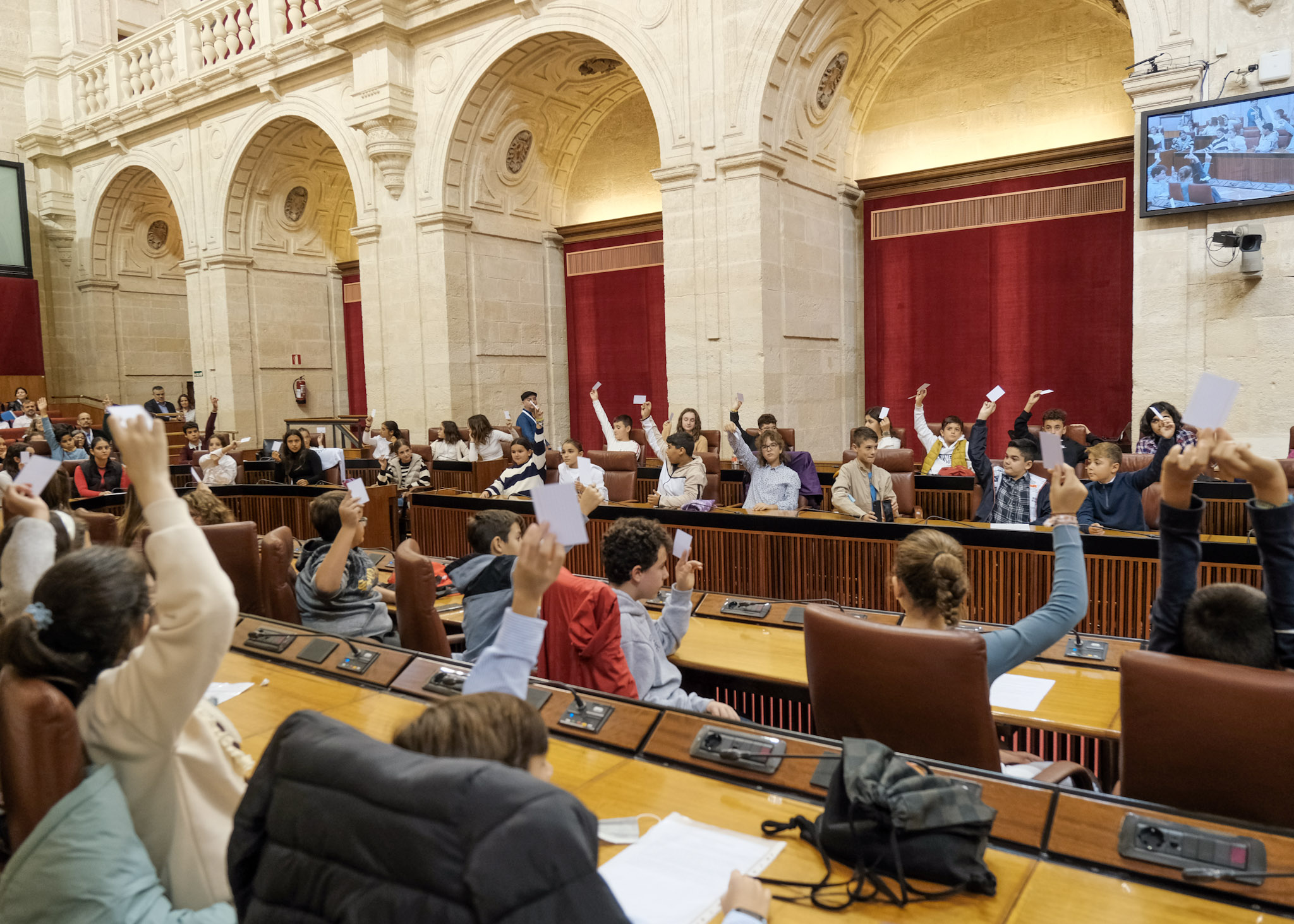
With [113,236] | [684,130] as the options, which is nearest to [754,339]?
[684,130]

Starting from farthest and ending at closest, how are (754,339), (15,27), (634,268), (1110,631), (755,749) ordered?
1. (15,27)
2. (634,268)
3. (754,339)
4. (1110,631)
5. (755,749)

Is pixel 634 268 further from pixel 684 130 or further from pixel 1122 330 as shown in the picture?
pixel 1122 330

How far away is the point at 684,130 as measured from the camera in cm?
970

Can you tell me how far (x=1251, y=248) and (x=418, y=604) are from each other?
7.01 m

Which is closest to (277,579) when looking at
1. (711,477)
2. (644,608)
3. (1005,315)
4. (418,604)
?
(418,604)

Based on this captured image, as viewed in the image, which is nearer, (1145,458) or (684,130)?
(1145,458)

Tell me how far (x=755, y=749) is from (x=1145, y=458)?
5.12 metres

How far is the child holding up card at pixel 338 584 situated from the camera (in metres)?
3.67

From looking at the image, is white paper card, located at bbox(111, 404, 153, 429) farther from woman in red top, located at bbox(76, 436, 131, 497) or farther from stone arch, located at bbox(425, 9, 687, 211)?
stone arch, located at bbox(425, 9, 687, 211)

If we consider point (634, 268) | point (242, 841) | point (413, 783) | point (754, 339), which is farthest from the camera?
point (634, 268)

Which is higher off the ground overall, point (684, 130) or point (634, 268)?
point (684, 130)

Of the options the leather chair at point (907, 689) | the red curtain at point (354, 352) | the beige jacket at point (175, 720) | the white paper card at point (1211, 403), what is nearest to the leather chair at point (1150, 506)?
the white paper card at point (1211, 403)

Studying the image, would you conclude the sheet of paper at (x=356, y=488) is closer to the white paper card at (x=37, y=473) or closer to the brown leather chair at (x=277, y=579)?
the brown leather chair at (x=277, y=579)

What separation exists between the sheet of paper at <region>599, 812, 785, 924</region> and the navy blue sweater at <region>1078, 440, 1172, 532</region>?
4.07m
